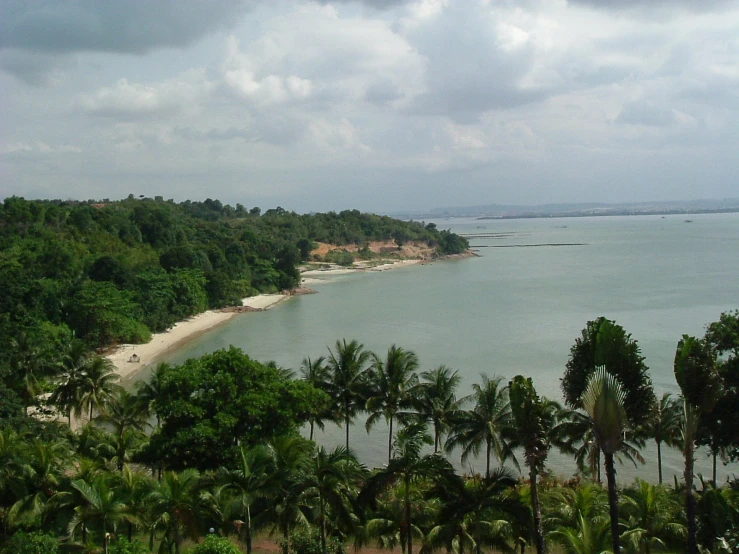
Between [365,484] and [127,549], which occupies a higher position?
[127,549]

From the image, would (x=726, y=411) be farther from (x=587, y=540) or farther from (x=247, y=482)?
(x=247, y=482)

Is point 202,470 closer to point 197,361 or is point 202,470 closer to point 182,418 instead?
point 182,418

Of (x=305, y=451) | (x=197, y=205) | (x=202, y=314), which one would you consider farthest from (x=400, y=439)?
(x=197, y=205)

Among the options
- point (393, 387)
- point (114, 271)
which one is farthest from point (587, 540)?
point (114, 271)

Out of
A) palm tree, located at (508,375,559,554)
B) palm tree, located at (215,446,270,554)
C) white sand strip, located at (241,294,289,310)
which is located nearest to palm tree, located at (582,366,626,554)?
palm tree, located at (508,375,559,554)

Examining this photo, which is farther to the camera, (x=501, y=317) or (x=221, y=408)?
(x=501, y=317)

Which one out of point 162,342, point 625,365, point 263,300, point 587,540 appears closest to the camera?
point 587,540

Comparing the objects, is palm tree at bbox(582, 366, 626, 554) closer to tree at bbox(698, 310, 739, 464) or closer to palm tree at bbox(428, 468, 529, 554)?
palm tree at bbox(428, 468, 529, 554)
